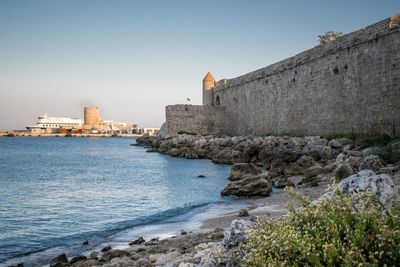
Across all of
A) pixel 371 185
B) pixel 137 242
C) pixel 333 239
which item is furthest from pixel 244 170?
pixel 333 239

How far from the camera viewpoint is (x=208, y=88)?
44.8 m

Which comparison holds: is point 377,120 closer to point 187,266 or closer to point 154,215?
point 154,215

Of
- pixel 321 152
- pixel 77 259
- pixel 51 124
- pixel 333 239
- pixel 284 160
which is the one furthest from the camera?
pixel 51 124

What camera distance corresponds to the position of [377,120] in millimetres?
18422

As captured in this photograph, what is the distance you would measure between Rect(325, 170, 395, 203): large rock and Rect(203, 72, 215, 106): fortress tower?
3984 centimetres

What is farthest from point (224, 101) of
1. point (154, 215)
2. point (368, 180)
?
point (368, 180)

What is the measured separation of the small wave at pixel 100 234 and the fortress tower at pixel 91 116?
103 metres

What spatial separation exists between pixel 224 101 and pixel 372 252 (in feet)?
126

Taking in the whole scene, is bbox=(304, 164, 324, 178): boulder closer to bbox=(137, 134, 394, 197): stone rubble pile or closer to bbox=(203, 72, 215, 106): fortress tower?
bbox=(137, 134, 394, 197): stone rubble pile

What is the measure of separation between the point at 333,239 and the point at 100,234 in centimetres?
751

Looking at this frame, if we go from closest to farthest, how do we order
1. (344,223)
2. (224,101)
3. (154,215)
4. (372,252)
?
(372,252) < (344,223) < (154,215) < (224,101)

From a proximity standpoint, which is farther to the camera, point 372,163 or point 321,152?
point 321,152

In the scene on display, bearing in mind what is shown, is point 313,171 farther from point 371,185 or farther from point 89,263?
point 371,185

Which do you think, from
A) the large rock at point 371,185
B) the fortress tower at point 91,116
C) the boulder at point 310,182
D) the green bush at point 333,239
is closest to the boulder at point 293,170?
the boulder at point 310,182
